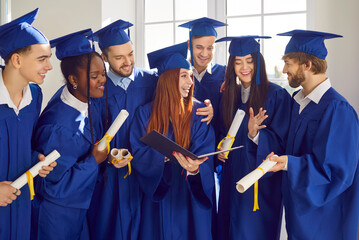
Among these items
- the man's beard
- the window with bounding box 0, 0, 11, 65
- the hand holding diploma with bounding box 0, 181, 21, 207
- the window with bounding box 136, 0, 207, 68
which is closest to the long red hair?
the man's beard

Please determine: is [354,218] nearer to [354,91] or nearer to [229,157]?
[229,157]

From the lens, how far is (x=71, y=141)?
237cm

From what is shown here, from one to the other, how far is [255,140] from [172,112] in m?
0.57

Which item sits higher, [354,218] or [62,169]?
[62,169]

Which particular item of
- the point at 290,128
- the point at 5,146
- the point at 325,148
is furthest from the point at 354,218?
the point at 5,146

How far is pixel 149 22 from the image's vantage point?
4.32 meters

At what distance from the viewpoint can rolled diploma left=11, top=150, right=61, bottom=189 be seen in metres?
2.11

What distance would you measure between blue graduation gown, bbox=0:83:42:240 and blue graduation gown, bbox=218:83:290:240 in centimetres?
133

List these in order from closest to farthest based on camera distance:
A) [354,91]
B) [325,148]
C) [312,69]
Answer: [325,148], [312,69], [354,91]

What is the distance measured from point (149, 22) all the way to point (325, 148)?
2731mm

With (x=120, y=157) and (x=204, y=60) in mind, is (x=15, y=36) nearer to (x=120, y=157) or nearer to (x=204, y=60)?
(x=120, y=157)

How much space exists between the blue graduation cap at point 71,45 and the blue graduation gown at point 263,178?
114 centimetres

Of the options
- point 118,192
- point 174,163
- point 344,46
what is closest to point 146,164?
point 174,163

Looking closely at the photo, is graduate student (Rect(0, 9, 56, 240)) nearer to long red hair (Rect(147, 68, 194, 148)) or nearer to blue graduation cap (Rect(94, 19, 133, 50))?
blue graduation cap (Rect(94, 19, 133, 50))
